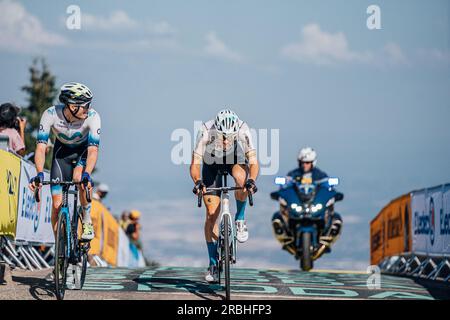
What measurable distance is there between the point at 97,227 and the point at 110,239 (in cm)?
315

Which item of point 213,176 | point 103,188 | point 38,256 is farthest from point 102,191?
point 213,176

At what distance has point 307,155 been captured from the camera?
1780 centimetres

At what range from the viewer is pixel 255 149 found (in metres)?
10.9

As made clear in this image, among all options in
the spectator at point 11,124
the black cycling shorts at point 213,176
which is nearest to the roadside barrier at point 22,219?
the spectator at point 11,124

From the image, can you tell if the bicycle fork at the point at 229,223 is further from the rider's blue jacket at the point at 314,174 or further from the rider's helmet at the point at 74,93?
the rider's blue jacket at the point at 314,174

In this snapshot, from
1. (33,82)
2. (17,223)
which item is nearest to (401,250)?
(17,223)

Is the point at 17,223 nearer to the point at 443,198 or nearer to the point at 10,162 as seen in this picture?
the point at 10,162

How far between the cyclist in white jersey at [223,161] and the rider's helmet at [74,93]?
1357 millimetres

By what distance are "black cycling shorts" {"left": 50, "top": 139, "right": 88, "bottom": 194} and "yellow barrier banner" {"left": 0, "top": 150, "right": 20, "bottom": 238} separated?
2.53 m

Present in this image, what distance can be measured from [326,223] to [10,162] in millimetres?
6514

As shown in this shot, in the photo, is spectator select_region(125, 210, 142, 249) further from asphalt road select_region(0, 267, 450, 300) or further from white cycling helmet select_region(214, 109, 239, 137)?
white cycling helmet select_region(214, 109, 239, 137)

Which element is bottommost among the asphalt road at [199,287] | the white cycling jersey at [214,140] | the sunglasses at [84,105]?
the asphalt road at [199,287]

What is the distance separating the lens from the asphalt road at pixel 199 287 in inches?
410
